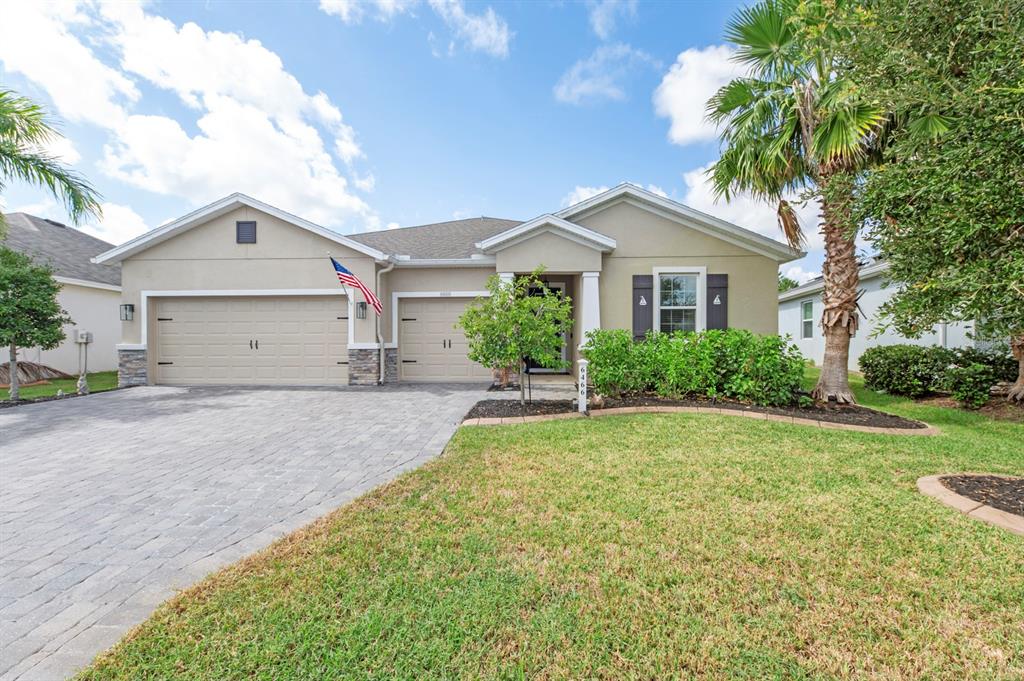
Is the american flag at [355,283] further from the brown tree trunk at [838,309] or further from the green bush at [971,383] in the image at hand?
the green bush at [971,383]

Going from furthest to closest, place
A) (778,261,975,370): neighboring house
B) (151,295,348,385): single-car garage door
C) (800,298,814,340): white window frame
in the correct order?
→ (800,298,814,340): white window frame, (778,261,975,370): neighboring house, (151,295,348,385): single-car garage door

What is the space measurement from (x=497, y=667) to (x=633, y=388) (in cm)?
636

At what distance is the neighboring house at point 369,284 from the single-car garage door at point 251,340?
0.03m

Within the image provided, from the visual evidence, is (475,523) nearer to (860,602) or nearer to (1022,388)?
(860,602)

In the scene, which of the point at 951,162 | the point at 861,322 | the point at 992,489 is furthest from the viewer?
the point at 861,322

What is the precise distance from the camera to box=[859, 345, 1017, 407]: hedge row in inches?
311

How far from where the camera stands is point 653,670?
1.84 meters

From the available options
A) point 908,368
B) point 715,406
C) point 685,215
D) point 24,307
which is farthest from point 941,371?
point 24,307

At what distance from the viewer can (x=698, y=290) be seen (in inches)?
415

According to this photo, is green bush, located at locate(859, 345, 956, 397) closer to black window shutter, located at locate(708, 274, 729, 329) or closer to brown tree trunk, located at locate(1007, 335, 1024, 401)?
brown tree trunk, located at locate(1007, 335, 1024, 401)

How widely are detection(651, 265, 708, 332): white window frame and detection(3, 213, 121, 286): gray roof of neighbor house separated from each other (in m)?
15.8

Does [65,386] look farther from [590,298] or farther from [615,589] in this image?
[615,589]

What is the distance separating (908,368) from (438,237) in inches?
486

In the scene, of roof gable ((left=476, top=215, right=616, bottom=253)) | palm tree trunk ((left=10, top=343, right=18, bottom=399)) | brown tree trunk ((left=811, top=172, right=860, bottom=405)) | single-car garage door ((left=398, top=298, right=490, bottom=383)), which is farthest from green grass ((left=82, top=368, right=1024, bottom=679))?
palm tree trunk ((left=10, top=343, right=18, bottom=399))
